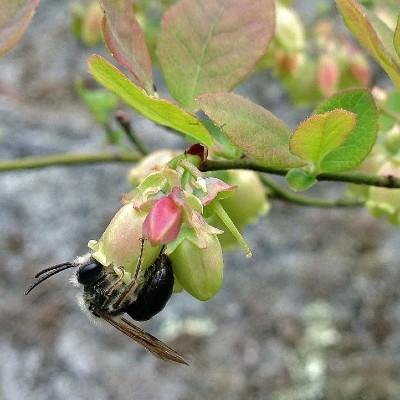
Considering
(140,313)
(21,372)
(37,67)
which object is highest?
(140,313)

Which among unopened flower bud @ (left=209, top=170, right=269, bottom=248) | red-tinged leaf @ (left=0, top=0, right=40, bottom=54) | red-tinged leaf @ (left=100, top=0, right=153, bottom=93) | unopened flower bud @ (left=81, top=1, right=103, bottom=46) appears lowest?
unopened flower bud @ (left=81, top=1, right=103, bottom=46)

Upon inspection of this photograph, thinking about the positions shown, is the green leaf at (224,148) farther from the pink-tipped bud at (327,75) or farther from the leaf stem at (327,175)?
the pink-tipped bud at (327,75)

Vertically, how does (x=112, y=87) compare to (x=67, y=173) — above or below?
above

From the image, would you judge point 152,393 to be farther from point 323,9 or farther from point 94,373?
point 323,9

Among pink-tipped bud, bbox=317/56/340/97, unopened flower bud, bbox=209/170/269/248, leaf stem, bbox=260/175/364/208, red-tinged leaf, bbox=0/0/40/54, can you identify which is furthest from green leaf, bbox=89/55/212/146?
pink-tipped bud, bbox=317/56/340/97

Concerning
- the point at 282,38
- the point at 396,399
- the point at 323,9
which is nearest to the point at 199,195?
the point at 282,38

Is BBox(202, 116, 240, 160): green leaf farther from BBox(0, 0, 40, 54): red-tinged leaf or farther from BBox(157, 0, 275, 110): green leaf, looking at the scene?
BBox(0, 0, 40, 54): red-tinged leaf

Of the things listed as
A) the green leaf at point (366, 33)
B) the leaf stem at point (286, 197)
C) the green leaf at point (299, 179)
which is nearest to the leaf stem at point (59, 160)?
the leaf stem at point (286, 197)
